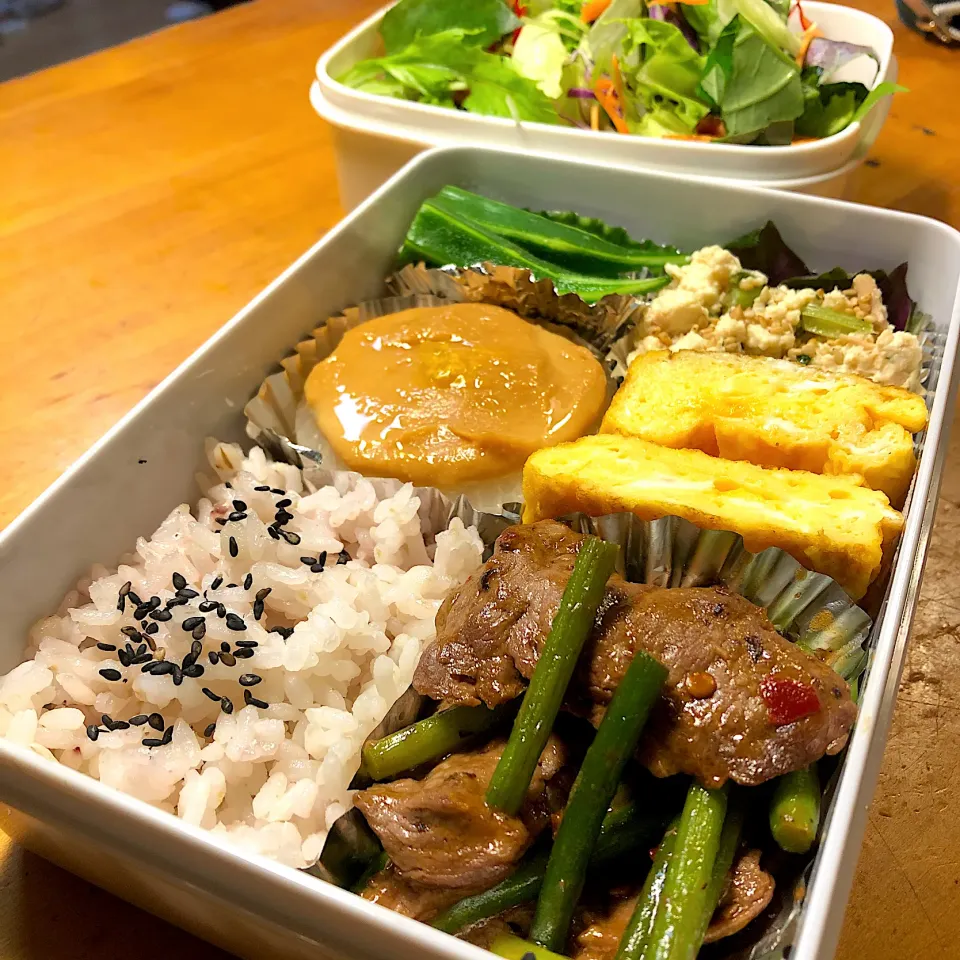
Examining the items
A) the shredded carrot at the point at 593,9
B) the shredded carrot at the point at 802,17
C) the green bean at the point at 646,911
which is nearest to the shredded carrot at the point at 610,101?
the shredded carrot at the point at 593,9

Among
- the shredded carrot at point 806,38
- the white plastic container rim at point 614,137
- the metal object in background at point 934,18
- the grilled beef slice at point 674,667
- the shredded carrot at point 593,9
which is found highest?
the shredded carrot at point 593,9

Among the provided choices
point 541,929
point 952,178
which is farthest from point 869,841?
point 952,178

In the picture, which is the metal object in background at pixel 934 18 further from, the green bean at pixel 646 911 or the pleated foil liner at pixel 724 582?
the green bean at pixel 646 911

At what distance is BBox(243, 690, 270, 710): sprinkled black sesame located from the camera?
1.40 meters

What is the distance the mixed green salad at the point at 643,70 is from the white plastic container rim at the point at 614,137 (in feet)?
0.25

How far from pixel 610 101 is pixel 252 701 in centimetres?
221

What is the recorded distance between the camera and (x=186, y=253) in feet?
9.18

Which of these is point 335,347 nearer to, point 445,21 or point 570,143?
point 570,143

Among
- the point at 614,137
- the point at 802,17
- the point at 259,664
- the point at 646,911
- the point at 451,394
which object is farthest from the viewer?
the point at 802,17

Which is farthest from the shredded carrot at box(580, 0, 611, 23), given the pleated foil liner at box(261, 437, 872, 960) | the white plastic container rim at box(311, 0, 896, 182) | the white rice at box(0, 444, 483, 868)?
the pleated foil liner at box(261, 437, 872, 960)

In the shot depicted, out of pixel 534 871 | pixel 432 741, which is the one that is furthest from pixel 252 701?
pixel 534 871

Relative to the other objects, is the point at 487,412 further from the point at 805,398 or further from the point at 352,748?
the point at 352,748

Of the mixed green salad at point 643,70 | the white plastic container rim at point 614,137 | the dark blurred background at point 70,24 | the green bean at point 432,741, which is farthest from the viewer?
the dark blurred background at point 70,24

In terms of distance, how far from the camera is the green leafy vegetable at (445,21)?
3.08 m
